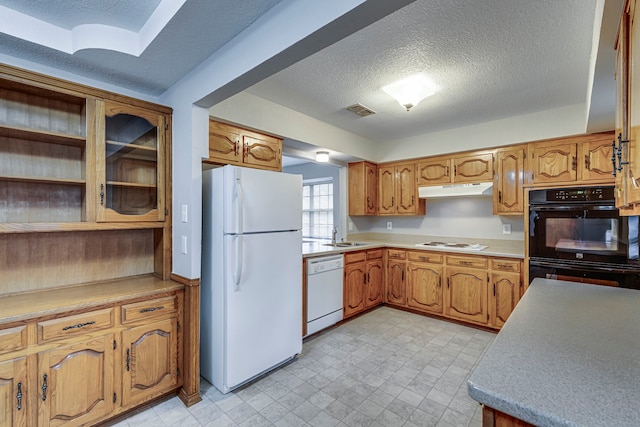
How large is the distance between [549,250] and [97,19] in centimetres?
402

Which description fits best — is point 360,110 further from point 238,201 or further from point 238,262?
point 238,262

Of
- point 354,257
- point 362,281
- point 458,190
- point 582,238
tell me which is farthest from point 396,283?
point 582,238

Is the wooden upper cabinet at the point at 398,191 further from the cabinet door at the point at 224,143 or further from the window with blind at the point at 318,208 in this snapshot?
the cabinet door at the point at 224,143

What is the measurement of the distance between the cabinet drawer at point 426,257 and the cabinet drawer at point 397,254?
0.10 metres

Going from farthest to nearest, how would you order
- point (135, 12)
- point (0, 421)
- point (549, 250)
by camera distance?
1. point (549, 250)
2. point (135, 12)
3. point (0, 421)

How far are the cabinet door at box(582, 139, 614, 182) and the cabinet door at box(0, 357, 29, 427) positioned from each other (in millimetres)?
4522

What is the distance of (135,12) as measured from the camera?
1594 mm

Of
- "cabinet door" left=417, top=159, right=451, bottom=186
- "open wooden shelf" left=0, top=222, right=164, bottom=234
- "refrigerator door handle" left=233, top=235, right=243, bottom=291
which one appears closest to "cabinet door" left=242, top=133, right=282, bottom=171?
"refrigerator door handle" left=233, top=235, right=243, bottom=291

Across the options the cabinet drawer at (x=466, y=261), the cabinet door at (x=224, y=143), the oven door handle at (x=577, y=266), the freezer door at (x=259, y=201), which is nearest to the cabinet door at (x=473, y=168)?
the cabinet drawer at (x=466, y=261)

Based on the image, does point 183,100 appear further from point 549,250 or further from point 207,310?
point 549,250

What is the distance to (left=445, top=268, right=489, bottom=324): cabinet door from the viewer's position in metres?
3.28

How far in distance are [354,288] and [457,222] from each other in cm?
173

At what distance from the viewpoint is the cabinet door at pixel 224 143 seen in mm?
2463

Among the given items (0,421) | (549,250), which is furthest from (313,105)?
(0,421)
